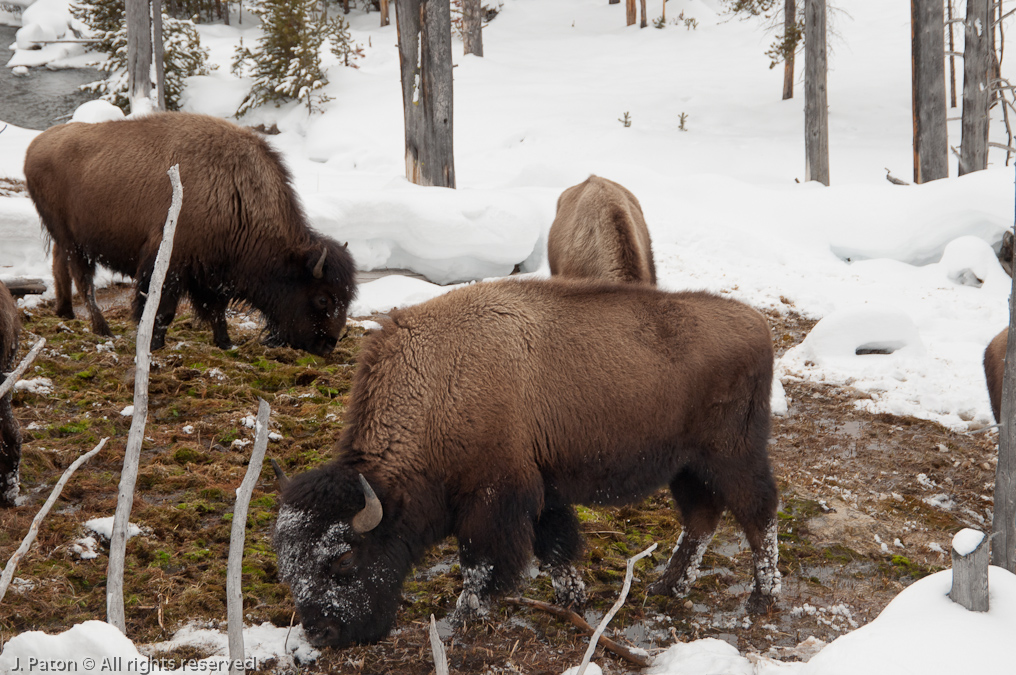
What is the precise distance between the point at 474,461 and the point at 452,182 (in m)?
8.92

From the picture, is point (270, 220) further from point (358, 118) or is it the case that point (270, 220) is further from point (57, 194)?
point (358, 118)

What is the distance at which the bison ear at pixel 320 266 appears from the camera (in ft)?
20.7

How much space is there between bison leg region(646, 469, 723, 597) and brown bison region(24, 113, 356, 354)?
11.9 feet

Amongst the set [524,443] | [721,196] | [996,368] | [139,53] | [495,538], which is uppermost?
[139,53]

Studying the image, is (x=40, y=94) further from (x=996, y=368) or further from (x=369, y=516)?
(x=996, y=368)

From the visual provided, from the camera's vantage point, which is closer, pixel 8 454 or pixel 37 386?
pixel 8 454

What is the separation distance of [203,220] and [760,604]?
5.11 m

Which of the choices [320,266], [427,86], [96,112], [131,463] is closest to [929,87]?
[427,86]

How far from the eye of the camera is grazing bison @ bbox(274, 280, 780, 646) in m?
3.26

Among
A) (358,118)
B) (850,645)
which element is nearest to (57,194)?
(850,645)

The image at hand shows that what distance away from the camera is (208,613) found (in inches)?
139

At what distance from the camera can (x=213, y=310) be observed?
22.3 ft

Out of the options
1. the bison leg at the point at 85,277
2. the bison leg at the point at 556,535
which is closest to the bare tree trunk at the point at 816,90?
the bison leg at the point at 85,277

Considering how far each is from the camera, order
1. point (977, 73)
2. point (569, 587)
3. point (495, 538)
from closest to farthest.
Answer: point (495, 538) < point (569, 587) < point (977, 73)
